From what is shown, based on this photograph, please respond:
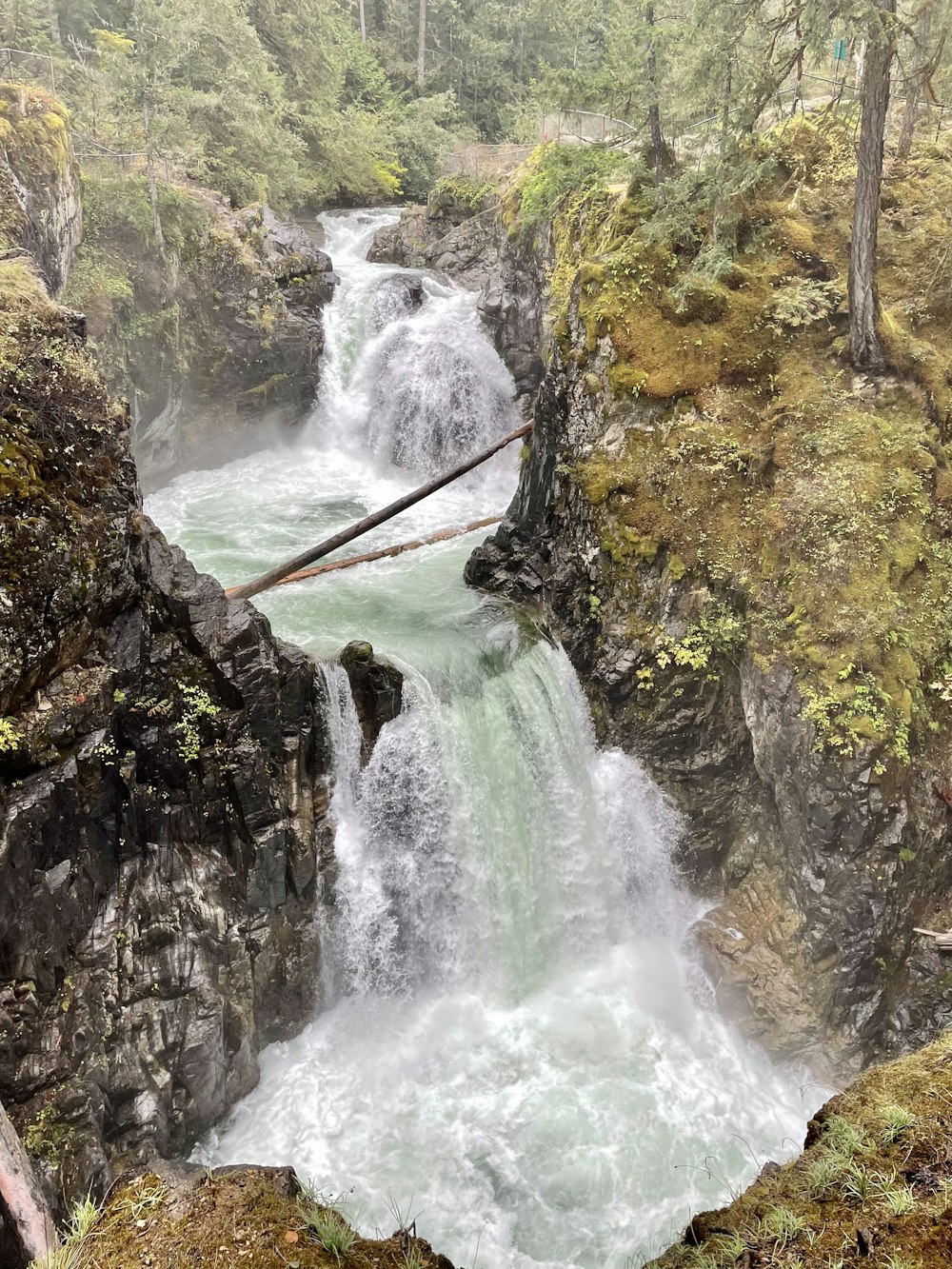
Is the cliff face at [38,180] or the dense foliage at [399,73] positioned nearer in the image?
the dense foliage at [399,73]

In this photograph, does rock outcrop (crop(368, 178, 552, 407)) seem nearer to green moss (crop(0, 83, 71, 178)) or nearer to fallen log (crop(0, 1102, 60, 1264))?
green moss (crop(0, 83, 71, 178))

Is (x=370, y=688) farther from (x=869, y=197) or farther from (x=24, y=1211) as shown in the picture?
(x=869, y=197)

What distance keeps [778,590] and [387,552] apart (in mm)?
7893

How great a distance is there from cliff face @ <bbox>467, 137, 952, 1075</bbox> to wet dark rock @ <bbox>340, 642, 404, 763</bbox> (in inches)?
137

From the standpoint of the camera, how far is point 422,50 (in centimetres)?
3256

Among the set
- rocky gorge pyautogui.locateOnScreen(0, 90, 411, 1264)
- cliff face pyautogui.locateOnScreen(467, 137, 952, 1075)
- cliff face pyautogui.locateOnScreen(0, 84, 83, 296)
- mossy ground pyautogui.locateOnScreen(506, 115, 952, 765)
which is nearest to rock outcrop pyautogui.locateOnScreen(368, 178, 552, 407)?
mossy ground pyautogui.locateOnScreen(506, 115, 952, 765)

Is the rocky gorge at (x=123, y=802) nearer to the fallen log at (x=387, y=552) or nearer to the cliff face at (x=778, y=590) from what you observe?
the fallen log at (x=387, y=552)

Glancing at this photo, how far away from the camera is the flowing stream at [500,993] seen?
7812 mm

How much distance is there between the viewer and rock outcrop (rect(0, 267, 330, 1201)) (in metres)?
6.50

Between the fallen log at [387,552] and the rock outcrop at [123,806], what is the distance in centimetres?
327

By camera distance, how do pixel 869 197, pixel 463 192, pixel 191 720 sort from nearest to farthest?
pixel 191 720 → pixel 869 197 → pixel 463 192

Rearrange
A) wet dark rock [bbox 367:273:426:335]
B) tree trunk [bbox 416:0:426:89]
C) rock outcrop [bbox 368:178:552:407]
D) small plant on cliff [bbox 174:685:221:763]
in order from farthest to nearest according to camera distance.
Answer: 1. tree trunk [bbox 416:0:426:89]
2. wet dark rock [bbox 367:273:426:335]
3. rock outcrop [bbox 368:178:552:407]
4. small plant on cliff [bbox 174:685:221:763]

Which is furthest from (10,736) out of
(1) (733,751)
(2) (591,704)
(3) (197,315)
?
(3) (197,315)

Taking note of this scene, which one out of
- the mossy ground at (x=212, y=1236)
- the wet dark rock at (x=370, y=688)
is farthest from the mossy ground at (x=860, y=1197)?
the wet dark rock at (x=370, y=688)
